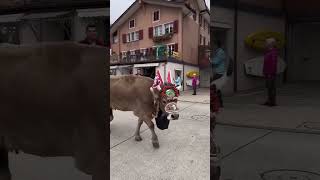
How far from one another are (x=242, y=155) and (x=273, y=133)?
0.14 meters

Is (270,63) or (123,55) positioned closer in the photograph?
(270,63)

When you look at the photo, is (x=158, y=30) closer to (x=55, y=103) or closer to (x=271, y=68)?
(x=271, y=68)

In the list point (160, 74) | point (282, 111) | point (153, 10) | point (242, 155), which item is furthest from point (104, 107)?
point (282, 111)

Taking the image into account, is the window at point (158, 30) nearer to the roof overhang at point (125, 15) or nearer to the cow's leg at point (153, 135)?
the roof overhang at point (125, 15)

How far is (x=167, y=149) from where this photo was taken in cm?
138

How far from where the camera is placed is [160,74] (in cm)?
133

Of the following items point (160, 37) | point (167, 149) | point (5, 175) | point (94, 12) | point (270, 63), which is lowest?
point (5, 175)

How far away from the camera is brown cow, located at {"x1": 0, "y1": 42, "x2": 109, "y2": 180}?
1479mm

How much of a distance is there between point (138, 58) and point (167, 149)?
375mm

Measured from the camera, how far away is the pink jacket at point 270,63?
122 centimetres

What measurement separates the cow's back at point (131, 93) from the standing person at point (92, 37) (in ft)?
0.51

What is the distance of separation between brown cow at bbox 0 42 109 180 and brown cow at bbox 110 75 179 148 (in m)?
0.07

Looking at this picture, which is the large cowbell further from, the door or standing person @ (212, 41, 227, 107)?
the door

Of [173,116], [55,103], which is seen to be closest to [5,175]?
[55,103]
